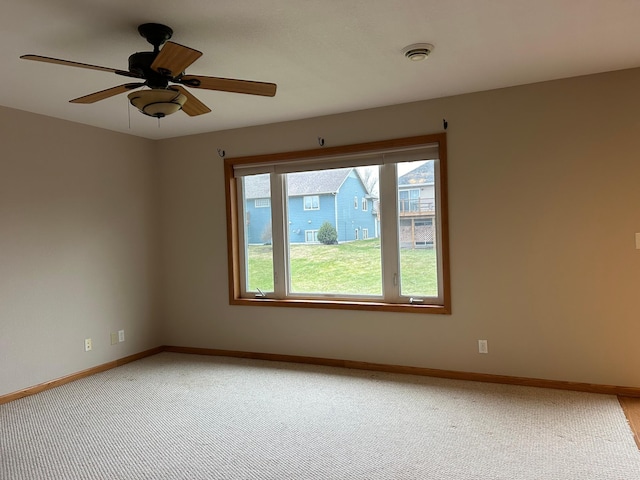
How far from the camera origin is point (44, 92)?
3.24m

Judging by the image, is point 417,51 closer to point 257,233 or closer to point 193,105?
point 193,105

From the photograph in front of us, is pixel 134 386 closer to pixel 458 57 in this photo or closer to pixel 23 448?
pixel 23 448

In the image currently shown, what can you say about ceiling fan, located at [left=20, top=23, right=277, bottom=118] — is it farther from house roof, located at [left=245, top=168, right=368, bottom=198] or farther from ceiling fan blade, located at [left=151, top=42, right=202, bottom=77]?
house roof, located at [left=245, top=168, right=368, bottom=198]

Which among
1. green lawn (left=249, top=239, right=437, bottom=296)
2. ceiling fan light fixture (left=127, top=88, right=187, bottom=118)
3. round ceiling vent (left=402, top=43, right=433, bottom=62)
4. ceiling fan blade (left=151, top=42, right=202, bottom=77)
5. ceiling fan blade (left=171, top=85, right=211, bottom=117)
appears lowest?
green lawn (left=249, top=239, right=437, bottom=296)

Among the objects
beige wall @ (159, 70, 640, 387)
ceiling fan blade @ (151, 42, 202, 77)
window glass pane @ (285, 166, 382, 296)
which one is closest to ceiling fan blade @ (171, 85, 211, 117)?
ceiling fan blade @ (151, 42, 202, 77)

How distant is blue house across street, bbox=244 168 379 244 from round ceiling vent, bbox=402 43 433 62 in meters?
1.56

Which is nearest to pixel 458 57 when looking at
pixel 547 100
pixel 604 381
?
pixel 547 100

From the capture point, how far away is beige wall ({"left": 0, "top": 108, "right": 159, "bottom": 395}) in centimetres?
360

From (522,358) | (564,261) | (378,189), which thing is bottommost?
(522,358)

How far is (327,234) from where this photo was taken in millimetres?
4367

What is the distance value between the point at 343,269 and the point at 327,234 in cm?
38

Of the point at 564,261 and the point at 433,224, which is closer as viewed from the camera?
the point at 564,261

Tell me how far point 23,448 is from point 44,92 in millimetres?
2393

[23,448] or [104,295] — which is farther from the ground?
[104,295]
